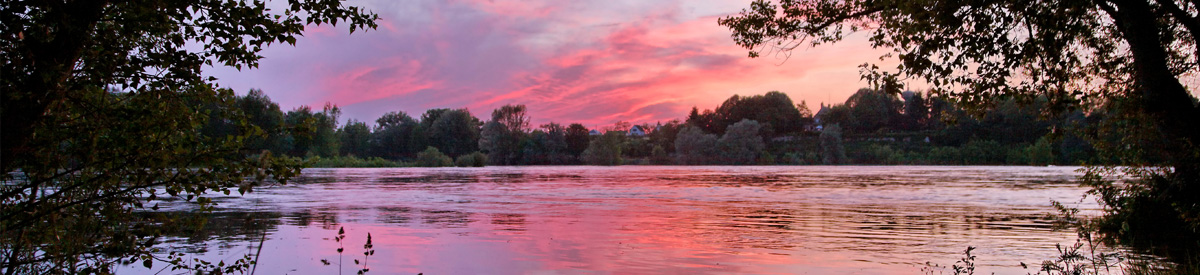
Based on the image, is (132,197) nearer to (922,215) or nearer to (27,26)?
(27,26)

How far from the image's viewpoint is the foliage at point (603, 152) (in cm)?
11181

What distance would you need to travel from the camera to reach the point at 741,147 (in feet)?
372

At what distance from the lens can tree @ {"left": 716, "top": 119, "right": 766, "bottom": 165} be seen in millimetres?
113188

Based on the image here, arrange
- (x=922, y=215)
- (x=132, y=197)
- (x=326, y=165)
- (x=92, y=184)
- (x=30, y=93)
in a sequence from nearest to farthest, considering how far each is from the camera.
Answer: (x=30, y=93), (x=92, y=184), (x=132, y=197), (x=922, y=215), (x=326, y=165)

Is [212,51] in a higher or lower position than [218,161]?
higher

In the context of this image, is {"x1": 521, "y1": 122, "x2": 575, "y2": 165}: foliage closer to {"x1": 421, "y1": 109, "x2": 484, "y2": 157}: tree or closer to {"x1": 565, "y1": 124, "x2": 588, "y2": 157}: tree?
{"x1": 565, "y1": 124, "x2": 588, "y2": 157}: tree

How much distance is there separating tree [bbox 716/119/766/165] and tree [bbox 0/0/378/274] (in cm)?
10942

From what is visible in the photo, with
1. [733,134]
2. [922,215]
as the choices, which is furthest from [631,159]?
[922,215]

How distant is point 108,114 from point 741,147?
110m

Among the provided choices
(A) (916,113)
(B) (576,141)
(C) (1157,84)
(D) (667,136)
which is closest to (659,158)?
(B) (576,141)

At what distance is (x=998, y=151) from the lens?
108 metres

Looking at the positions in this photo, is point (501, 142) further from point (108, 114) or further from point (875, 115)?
point (108, 114)

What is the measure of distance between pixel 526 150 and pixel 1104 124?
106 m

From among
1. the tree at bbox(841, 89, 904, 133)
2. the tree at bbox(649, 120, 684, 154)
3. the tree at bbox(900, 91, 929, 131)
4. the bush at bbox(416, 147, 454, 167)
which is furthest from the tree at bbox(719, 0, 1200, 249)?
the tree at bbox(900, 91, 929, 131)
